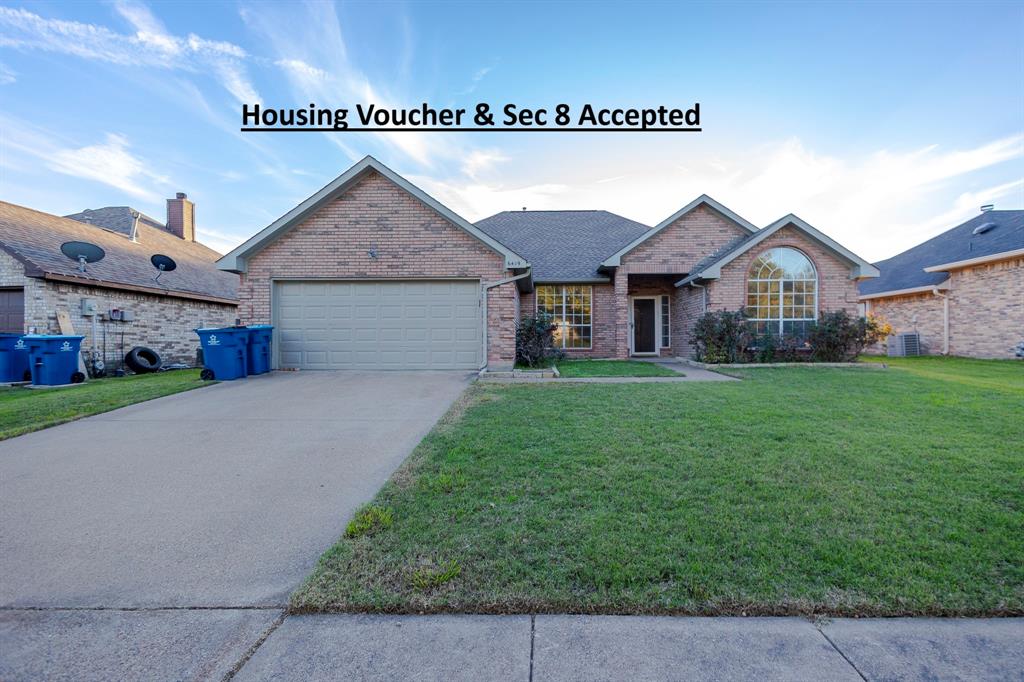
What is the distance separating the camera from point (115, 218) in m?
20.1

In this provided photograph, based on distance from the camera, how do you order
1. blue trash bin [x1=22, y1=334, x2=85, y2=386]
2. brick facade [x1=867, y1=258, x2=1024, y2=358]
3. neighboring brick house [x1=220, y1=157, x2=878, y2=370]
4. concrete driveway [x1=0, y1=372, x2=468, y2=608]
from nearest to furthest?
concrete driveway [x1=0, y1=372, x2=468, y2=608]
blue trash bin [x1=22, y1=334, x2=85, y2=386]
neighboring brick house [x1=220, y1=157, x2=878, y2=370]
brick facade [x1=867, y1=258, x2=1024, y2=358]

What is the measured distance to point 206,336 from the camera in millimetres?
9680

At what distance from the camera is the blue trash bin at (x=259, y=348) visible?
10.2 m

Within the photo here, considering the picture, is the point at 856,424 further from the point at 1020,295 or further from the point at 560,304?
the point at 1020,295

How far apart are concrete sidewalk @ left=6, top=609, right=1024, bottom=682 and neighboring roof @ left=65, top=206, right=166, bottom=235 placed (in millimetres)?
22748

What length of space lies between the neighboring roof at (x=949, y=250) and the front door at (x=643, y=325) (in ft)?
34.5

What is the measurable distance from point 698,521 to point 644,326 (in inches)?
580

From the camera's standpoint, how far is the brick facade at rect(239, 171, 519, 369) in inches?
429

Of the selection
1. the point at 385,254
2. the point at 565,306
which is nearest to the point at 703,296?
the point at 565,306

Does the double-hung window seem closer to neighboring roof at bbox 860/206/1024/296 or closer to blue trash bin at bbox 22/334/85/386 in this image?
blue trash bin at bbox 22/334/85/386

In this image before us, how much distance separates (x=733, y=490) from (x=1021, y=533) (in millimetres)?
1597

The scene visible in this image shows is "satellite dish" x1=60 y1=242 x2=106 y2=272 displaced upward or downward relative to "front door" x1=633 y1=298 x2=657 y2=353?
upward

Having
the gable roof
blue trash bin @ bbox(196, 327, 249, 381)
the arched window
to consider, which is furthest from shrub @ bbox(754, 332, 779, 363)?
blue trash bin @ bbox(196, 327, 249, 381)

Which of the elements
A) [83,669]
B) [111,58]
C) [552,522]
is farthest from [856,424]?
[111,58]
